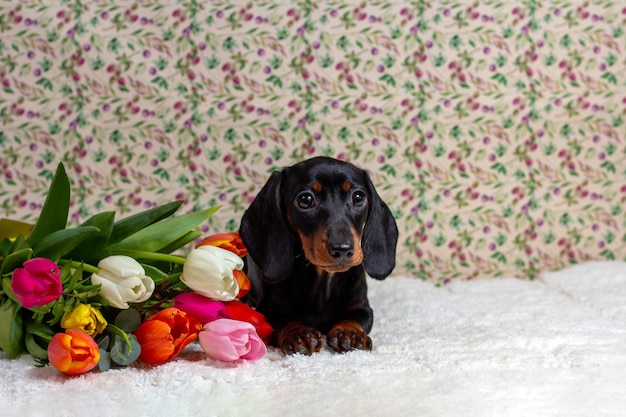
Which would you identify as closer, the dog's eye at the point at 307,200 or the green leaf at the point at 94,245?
the green leaf at the point at 94,245

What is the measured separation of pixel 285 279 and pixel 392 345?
35 cm

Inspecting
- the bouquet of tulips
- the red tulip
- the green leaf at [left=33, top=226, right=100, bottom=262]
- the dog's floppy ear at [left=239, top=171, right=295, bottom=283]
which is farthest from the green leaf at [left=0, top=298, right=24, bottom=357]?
the dog's floppy ear at [left=239, top=171, right=295, bottom=283]

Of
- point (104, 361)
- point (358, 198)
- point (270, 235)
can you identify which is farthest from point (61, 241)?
point (358, 198)

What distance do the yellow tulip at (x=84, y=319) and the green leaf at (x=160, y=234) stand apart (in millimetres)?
213

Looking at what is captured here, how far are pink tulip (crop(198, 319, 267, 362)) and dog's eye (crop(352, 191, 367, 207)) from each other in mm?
464

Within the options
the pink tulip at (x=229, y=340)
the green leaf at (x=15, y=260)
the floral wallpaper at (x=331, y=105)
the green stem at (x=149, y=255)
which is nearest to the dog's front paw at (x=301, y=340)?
the pink tulip at (x=229, y=340)

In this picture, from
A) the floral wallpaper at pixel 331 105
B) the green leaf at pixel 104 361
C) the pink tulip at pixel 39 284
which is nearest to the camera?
the pink tulip at pixel 39 284

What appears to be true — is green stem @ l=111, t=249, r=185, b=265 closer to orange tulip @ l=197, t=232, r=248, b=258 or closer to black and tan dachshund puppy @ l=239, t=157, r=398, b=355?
orange tulip @ l=197, t=232, r=248, b=258

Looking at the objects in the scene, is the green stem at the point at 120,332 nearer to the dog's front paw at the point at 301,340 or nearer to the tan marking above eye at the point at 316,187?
the dog's front paw at the point at 301,340

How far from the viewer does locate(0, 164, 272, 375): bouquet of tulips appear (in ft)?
4.97

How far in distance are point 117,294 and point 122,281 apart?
3 centimetres

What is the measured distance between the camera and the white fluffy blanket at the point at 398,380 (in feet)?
4.41

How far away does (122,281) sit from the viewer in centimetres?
157

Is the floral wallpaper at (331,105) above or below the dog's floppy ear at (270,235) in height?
above
